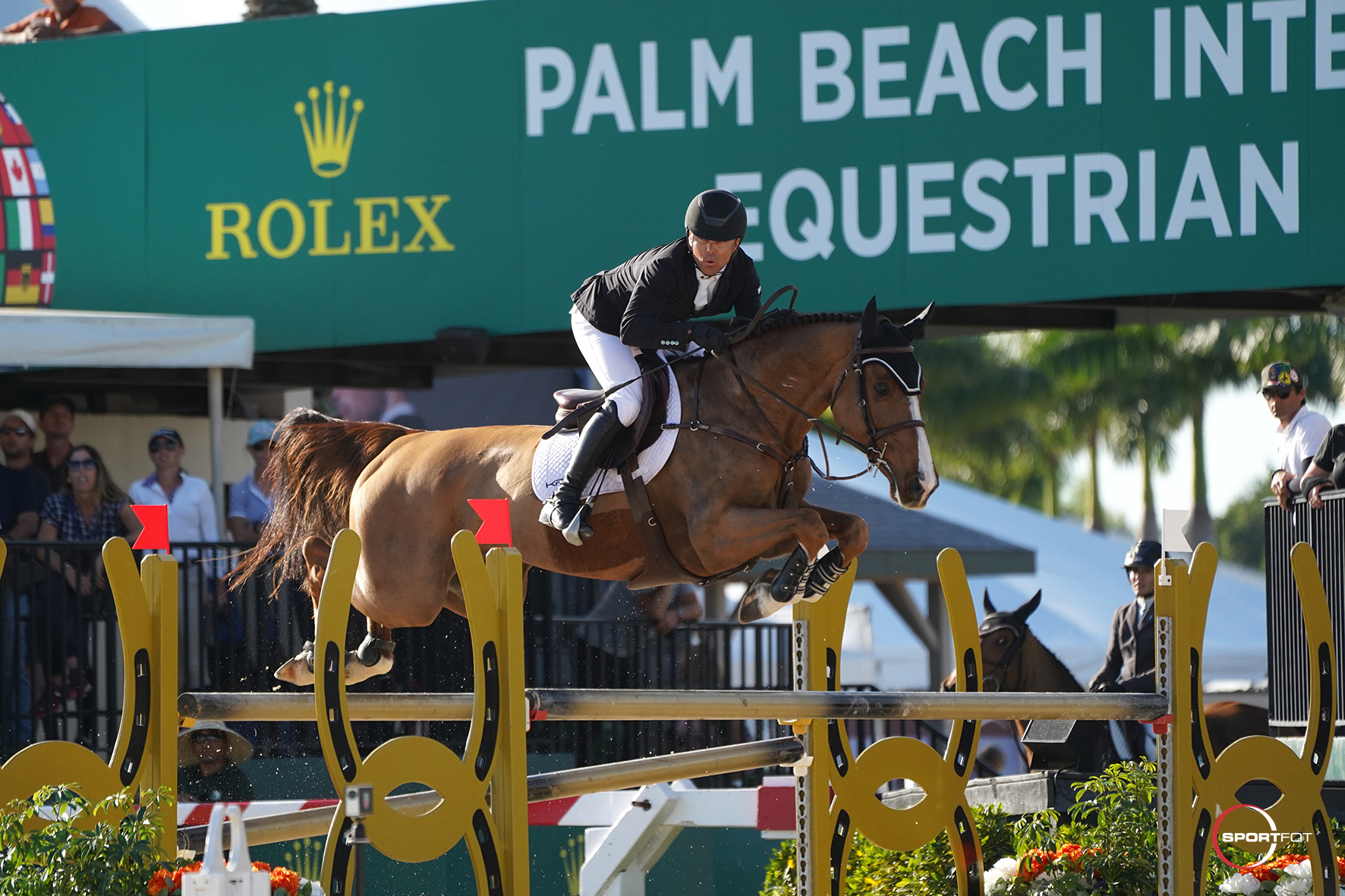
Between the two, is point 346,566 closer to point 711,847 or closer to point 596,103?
point 711,847

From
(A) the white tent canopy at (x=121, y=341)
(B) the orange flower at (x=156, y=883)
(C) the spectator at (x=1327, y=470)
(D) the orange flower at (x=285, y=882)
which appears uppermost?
(A) the white tent canopy at (x=121, y=341)

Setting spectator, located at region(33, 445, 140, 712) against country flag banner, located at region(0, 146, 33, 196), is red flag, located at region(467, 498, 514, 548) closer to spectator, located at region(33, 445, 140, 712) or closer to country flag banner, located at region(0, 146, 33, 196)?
spectator, located at region(33, 445, 140, 712)

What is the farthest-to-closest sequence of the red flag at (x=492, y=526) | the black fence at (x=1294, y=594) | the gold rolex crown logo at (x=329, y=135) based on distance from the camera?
the gold rolex crown logo at (x=329, y=135), the black fence at (x=1294, y=594), the red flag at (x=492, y=526)

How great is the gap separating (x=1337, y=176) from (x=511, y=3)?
16.4 ft

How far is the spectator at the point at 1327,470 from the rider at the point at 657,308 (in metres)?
2.74

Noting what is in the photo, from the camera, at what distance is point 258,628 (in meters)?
7.60

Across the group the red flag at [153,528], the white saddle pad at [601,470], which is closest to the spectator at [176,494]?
the white saddle pad at [601,470]

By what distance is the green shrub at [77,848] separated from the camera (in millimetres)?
3221

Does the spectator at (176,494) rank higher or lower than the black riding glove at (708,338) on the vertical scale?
lower

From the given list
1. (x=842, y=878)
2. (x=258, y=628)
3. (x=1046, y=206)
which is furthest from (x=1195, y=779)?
(x=1046, y=206)

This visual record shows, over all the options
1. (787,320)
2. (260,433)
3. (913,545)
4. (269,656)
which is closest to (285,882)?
(787,320)

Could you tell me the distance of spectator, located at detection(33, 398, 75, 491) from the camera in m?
8.89

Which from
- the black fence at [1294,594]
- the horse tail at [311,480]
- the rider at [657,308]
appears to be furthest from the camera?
the black fence at [1294,594]

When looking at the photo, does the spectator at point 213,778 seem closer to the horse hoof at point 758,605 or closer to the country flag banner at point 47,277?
the horse hoof at point 758,605
